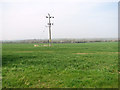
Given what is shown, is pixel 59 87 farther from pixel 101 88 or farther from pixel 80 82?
pixel 101 88

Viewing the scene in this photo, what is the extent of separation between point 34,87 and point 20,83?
0.74 m

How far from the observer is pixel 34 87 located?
4797 mm

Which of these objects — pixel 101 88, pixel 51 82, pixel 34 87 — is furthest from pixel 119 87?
pixel 34 87

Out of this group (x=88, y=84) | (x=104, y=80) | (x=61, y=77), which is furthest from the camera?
(x=61, y=77)

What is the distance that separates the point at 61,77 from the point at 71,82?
770 mm

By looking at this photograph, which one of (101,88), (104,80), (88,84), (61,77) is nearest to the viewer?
(101,88)

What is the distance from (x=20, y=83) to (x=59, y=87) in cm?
163

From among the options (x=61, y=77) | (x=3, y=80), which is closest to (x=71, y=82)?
(x=61, y=77)

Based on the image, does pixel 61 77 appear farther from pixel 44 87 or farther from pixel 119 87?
pixel 119 87

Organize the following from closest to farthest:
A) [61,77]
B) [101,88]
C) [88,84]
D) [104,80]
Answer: [101,88], [88,84], [104,80], [61,77]

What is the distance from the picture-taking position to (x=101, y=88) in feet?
15.0

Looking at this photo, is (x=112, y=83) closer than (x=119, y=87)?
No

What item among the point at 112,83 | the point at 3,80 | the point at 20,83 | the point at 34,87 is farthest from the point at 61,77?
the point at 3,80

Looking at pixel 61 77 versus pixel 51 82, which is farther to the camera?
pixel 61 77
